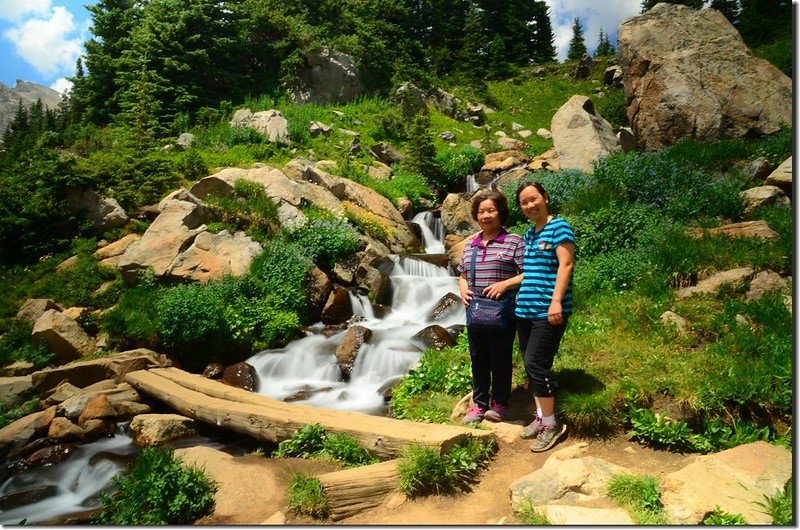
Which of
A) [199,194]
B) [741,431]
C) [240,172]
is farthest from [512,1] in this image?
[741,431]

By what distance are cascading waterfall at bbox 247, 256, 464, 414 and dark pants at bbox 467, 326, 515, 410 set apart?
7.81 ft

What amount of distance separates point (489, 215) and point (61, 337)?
360 inches

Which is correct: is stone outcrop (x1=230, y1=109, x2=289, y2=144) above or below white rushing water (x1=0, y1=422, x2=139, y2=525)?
above

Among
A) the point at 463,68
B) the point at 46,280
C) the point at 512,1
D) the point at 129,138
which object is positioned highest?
the point at 463,68

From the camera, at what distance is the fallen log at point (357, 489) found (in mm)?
4137

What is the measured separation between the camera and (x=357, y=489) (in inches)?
165

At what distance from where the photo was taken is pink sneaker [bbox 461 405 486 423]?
16.9 ft

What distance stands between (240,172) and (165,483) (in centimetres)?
1084

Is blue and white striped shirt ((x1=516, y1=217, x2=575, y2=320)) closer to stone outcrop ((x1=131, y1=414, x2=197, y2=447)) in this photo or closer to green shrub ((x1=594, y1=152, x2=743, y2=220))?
stone outcrop ((x1=131, y1=414, x2=197, y2=447))

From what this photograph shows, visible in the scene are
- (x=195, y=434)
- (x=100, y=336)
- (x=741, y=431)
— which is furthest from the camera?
(x=100, y=336)

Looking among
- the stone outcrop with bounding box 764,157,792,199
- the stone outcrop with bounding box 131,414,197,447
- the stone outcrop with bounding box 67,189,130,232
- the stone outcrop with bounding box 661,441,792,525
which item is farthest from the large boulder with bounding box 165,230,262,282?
the stone outcrop with bounding box 764,157,792,199

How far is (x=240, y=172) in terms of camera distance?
13898 millimetres

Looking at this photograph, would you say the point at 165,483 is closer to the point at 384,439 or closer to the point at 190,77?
the point at 384,439

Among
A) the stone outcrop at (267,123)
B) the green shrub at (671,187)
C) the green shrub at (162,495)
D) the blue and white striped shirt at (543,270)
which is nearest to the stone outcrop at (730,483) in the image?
the blue and white striped shirt at (543,270)
